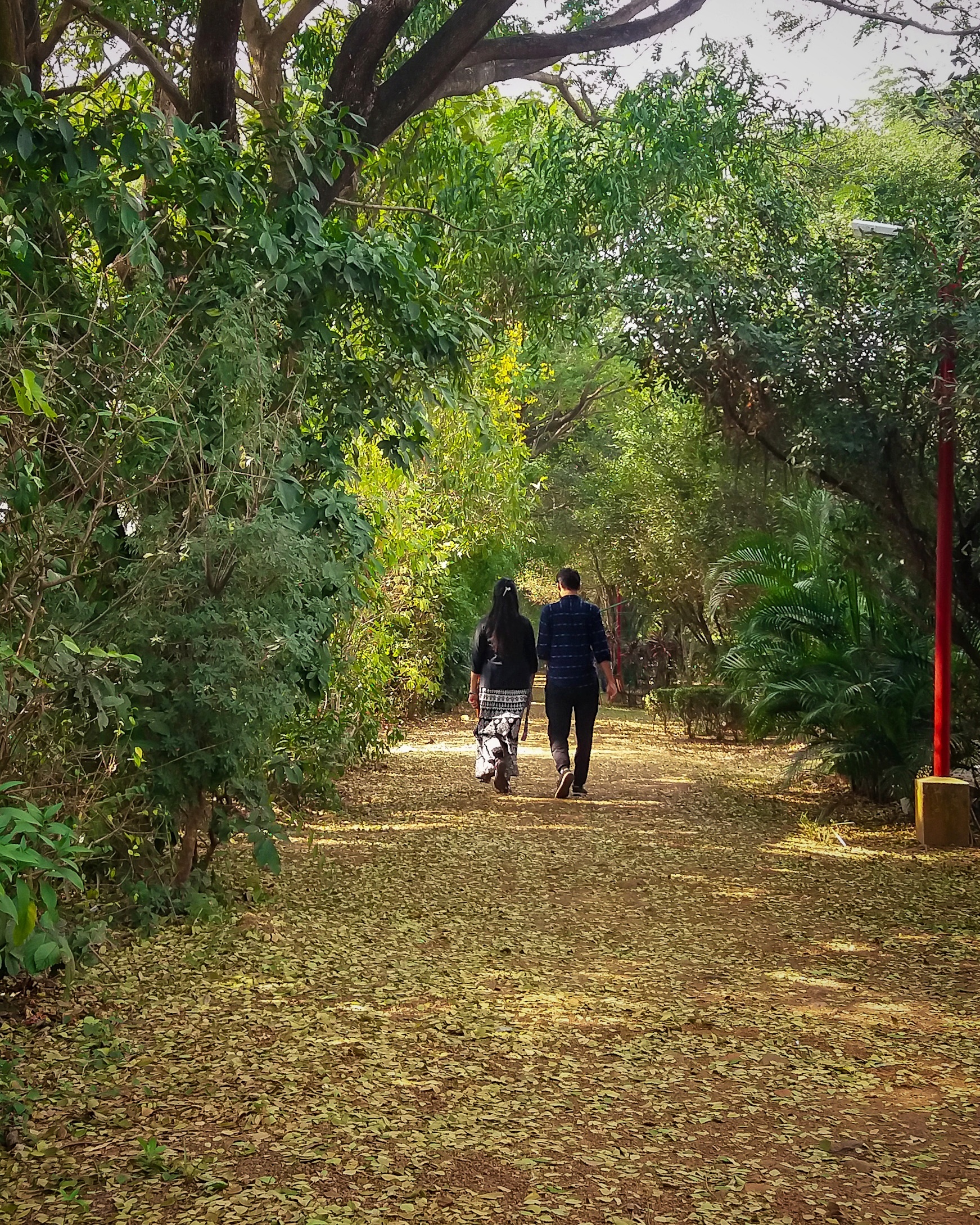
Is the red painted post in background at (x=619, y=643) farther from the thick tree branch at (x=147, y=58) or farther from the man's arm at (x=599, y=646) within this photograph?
the thick tree branch at (x=147, y=58)

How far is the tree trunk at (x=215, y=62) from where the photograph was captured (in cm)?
655

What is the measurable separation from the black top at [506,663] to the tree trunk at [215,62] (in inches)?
231

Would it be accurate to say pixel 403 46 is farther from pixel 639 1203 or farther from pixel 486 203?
pixel 639 1203

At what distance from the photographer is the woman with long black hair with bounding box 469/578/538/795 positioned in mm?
11617

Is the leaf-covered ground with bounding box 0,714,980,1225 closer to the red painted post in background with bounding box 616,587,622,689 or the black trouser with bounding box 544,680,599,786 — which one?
the black trouser with bounding box 544,680,599,786

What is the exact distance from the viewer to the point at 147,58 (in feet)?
23.3

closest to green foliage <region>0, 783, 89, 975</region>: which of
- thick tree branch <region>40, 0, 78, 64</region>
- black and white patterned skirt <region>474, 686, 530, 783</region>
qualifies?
thick tree branch <region>40, 0, 78, 64</region>

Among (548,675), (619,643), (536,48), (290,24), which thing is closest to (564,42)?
(536,48)

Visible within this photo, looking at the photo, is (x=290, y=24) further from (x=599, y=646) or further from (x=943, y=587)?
(x=943, y=587)

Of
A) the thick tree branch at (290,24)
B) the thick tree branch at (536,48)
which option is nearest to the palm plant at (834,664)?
the thick tree branch at (536,48)

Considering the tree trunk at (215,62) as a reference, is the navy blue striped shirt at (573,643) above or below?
below

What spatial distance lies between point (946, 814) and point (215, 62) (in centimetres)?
707

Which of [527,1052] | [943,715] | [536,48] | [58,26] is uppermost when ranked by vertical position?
[536,48]

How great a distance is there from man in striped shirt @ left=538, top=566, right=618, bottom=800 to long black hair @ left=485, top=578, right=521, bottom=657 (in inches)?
10.4
